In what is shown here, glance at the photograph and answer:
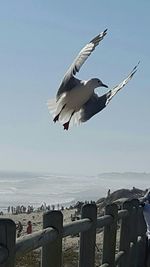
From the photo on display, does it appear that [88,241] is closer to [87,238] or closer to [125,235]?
[87,238]

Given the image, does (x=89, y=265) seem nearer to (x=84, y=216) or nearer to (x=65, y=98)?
(x=84, y=216)

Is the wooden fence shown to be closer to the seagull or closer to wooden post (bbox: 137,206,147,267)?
wooden post (bbox: 137,206,147,267)

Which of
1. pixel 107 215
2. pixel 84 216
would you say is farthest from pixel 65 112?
pixel 84 216

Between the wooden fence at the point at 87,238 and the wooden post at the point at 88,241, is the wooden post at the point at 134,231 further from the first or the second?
the wooden post at the point at 88,241

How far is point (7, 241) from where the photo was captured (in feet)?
9.72

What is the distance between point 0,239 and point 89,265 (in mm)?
2103

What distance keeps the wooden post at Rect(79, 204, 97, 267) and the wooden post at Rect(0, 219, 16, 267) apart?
1864 mm

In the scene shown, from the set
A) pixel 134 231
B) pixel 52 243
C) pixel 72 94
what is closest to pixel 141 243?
pixel 134 231

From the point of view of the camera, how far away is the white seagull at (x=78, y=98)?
9.04 m

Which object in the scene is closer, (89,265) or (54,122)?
(89,265)

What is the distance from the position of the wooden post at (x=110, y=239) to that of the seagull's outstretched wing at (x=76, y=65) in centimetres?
343

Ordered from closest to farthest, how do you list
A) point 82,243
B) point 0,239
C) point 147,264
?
point 0,239 → point 82,243 → point 147,264

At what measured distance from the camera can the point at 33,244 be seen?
134 inches

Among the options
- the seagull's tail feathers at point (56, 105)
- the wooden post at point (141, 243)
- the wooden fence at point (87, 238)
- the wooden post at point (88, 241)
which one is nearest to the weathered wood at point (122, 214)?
the wooden fence at point (87, 238)
